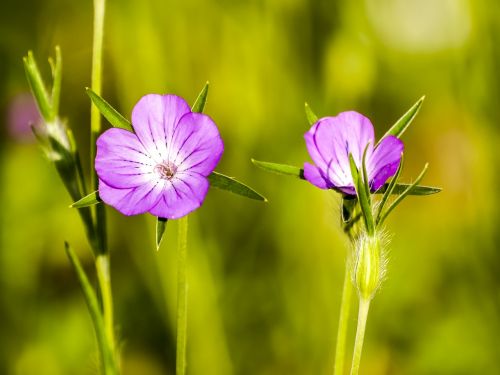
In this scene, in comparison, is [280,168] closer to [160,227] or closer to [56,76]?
[160,227]

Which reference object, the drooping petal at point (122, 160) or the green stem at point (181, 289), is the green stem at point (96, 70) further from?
the green stem at point (181, 289)

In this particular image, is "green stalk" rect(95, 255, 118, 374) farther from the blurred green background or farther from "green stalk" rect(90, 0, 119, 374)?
the blurred green background

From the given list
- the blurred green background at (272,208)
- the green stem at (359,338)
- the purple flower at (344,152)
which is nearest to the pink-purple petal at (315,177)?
the purple flower at (344,152)

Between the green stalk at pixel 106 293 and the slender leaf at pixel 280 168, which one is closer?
the slender leaf at pixel 280 168

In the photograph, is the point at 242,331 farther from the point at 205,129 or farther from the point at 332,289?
the point at 205,129

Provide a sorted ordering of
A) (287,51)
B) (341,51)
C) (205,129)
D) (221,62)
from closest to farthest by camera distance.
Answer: (205,129) → (341,51) → (287,51) → (221,62)

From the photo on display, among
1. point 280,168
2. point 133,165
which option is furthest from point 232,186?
point 133,165

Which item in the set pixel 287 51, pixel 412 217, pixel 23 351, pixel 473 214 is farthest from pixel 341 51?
pixel 23 351
